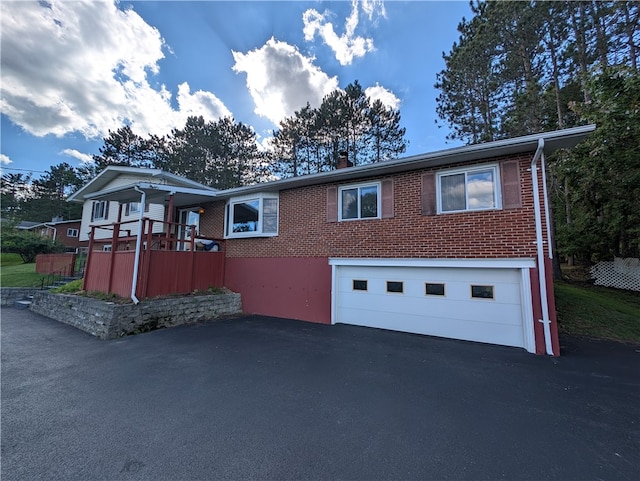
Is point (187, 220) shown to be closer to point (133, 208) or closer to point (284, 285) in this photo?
point (133, 208)

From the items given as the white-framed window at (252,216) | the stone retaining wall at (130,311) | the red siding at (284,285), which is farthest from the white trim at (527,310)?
the stone retaining wall at (130,311)

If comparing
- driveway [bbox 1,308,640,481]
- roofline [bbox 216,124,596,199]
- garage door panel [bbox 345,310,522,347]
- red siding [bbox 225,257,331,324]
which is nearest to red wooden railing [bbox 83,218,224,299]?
red siding [bbox 225,257,331,324]

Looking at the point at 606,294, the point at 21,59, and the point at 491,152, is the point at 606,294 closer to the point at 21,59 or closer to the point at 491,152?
the point at 491,152

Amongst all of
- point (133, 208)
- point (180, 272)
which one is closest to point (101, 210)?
point (133, 208)

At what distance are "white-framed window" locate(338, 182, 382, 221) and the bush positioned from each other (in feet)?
72.6

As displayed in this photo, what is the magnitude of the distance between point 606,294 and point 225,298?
15267 millimetres

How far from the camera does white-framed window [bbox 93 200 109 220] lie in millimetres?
15712

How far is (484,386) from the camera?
4.10 meters

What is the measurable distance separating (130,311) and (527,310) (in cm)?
937

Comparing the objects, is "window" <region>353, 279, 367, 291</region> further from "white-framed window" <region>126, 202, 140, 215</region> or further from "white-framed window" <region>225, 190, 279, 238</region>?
"white-framed window" <region>126, 202, 140, 215</region>

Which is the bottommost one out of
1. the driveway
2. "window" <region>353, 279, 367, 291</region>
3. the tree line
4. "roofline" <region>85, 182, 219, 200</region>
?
the driveway

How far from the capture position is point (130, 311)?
714cm

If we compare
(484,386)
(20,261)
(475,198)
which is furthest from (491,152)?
(20,261)

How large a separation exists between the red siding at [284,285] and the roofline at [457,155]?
247 centimetres
